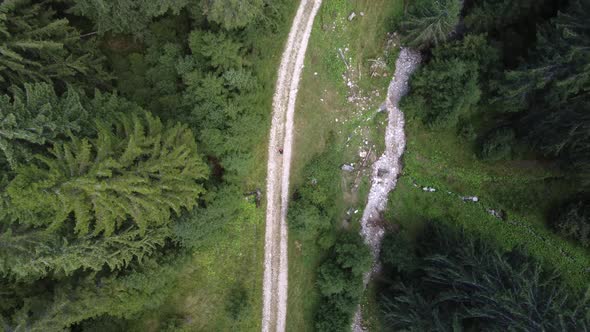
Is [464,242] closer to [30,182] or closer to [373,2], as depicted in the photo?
[373,2]

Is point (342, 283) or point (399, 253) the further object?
point (399, 253)

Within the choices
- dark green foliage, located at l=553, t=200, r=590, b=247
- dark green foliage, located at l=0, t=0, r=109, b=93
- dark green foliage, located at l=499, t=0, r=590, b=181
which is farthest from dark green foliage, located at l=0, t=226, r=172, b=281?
dark green foliage, located at l=553, t=200, r=590, b=247

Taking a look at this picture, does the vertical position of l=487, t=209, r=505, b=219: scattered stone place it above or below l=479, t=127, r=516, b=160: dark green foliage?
below

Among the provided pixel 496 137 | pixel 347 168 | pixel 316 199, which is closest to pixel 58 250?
pixel 316 199

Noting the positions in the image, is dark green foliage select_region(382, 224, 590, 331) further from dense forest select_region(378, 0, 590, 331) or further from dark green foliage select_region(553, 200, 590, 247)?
dark green foliage select_region(553, 200, 590, 247)

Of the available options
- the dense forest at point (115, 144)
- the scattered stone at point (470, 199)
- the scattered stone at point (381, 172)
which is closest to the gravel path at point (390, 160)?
the scattered stone at point (381, 172)

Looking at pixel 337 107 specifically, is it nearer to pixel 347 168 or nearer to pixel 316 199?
pixel 347 168
